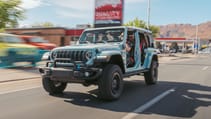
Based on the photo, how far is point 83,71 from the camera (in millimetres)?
8203

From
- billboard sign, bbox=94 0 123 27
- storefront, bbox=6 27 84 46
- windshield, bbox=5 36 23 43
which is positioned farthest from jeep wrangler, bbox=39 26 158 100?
storefront, bbox=6 27 84 46

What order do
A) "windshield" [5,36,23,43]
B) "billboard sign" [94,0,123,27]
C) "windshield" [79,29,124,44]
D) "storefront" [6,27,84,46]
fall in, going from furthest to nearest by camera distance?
"storefront" [6,27,84,46], "billboard sign" [94,0,123,27], "windshield" [5,36,23,43], "windshield" [79,29,124,44]

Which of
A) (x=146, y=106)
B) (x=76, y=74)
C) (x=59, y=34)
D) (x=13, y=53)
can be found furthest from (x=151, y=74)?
(x=59, y=34)

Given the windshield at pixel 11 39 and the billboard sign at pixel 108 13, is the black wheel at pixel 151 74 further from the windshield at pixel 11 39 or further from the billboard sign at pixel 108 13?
the billboard sign at pixel 108 13

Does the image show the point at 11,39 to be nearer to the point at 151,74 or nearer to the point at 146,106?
the point at 151,74

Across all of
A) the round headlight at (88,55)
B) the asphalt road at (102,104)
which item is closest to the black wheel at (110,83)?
the asphalt road at (102,104)

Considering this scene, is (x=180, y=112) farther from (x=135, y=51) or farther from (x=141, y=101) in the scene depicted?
(x=135, y=51)

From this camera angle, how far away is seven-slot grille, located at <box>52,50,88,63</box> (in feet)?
27.7

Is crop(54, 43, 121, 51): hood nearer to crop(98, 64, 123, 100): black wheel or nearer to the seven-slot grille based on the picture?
the seven-slot grille

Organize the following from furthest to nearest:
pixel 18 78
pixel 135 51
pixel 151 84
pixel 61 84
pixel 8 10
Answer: pixel 8 10, pixel 18 78, pixel 151 84, pixel 135 51, pixel 61 84

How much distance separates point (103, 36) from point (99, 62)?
7.39ft

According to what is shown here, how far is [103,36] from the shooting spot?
→ 10.5 metres

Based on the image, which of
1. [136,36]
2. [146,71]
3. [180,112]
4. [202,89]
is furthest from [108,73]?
[202,89]

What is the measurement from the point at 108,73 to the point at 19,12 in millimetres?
31810
